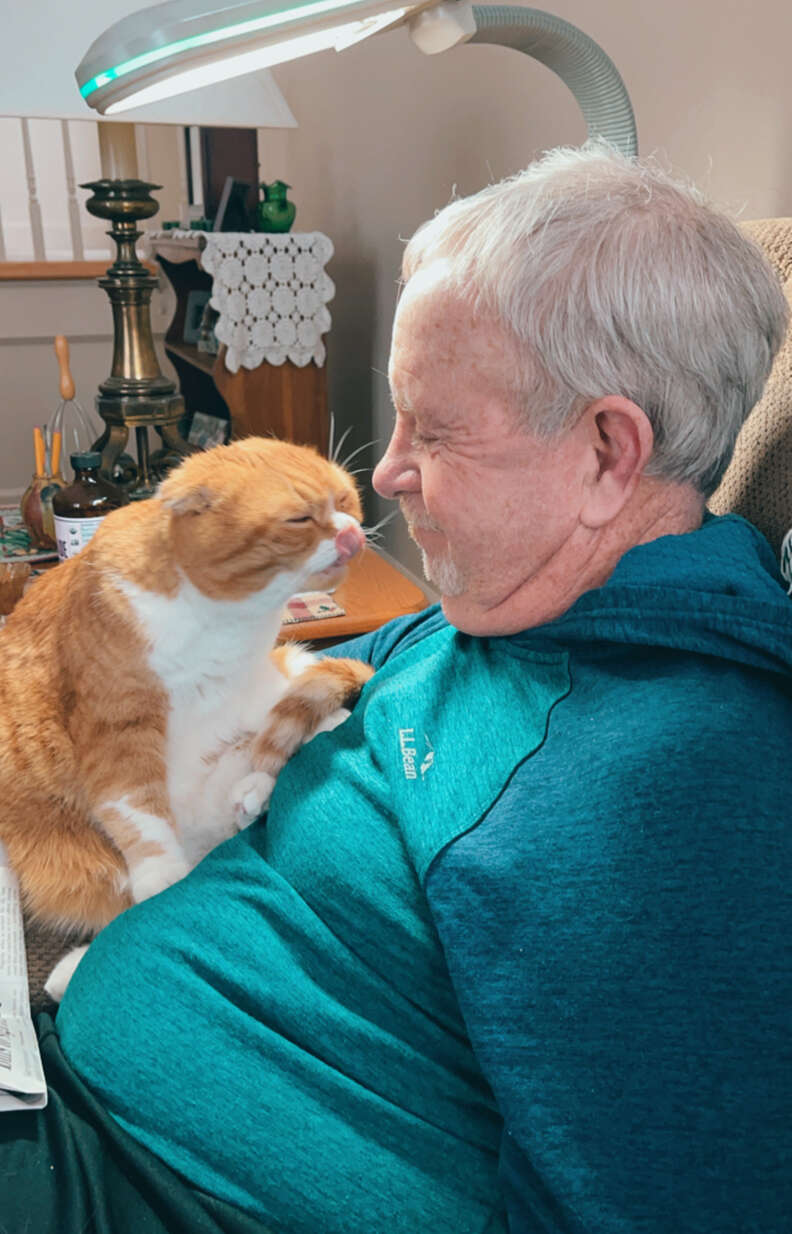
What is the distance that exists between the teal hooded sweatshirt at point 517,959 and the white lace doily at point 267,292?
1356mm

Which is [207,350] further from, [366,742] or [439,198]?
[366,742]

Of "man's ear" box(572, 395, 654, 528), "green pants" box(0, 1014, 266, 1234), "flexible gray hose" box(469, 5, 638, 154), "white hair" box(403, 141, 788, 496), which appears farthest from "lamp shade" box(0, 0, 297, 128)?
"green pants" box(0, 1014, 266, 1234)

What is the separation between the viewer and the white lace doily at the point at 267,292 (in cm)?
209

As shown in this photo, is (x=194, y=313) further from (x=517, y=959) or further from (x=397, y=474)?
(x=517, y=959)

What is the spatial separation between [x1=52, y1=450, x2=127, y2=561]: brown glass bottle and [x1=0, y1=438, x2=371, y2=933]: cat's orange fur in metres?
0.54

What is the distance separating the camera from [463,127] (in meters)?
1.91

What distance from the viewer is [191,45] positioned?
2.28 feet

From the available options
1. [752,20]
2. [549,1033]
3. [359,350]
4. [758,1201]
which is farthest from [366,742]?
[359,350]

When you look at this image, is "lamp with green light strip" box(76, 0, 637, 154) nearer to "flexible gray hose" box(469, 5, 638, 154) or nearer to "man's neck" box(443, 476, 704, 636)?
"flexible gray hose" box(469, 5, 638, 154)

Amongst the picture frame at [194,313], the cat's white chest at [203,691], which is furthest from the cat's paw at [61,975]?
the picture frame at [194,313]

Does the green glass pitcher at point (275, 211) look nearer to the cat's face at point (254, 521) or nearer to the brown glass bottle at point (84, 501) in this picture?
the brown glass bottle at point (84, 501)

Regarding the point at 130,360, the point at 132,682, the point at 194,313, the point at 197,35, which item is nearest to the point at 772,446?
the point at 197,35

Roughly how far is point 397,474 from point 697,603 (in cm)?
33

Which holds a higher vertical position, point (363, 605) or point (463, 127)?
point (463, 127)
